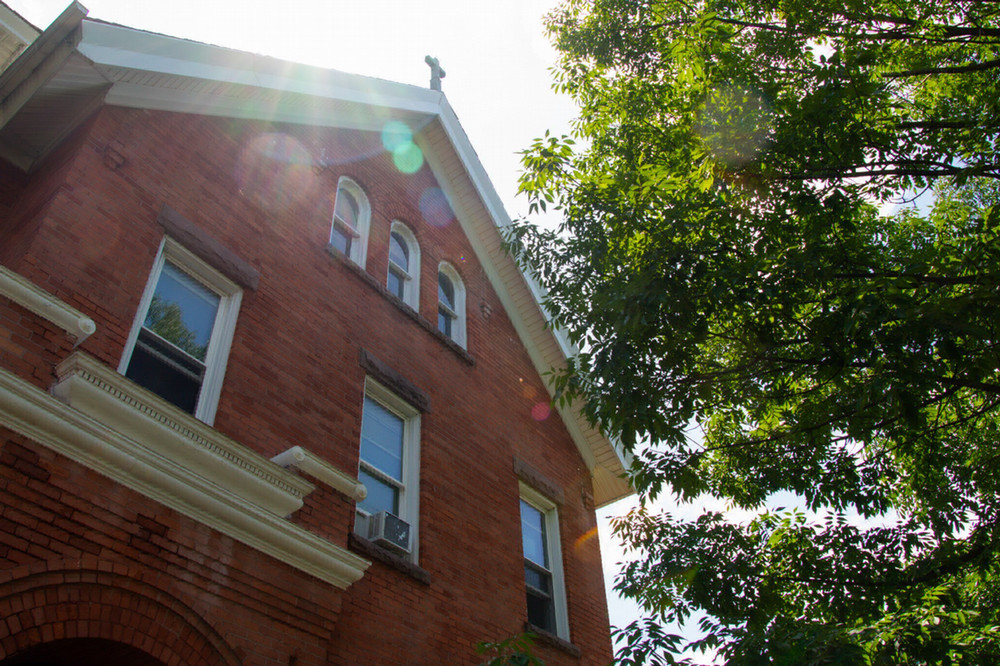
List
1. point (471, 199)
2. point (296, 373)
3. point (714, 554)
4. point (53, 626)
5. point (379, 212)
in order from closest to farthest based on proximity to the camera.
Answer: point (53, 626)
point (296, 373)
point (714, 554)
point (379, 212)
point (471, 199)

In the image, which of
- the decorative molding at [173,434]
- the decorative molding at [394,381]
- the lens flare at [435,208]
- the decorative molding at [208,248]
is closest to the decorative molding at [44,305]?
the decorative molding at [173,434]

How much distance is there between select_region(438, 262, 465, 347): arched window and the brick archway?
639 centimetres

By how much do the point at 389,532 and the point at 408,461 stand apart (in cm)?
123

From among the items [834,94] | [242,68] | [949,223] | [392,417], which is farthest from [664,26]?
[392,417]

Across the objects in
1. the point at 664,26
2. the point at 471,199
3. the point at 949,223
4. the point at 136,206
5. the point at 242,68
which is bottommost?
the point at 136,206

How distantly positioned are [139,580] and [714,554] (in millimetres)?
5791

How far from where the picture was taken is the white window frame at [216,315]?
258 inches

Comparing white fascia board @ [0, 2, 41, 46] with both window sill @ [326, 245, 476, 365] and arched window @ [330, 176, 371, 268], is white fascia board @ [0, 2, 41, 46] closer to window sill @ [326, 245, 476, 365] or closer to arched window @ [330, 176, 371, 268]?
arched window @ [330, 176, 371, 268]

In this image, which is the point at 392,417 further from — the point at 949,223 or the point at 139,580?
the point at 949,223

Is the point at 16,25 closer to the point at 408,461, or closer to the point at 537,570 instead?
the point at 408,461

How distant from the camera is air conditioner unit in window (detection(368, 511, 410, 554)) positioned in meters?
7.64

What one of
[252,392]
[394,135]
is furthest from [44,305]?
[394,135]

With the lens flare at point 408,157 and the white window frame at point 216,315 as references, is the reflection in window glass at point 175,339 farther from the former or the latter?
the lens flare at point 408,157

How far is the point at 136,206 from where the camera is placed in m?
6.89
